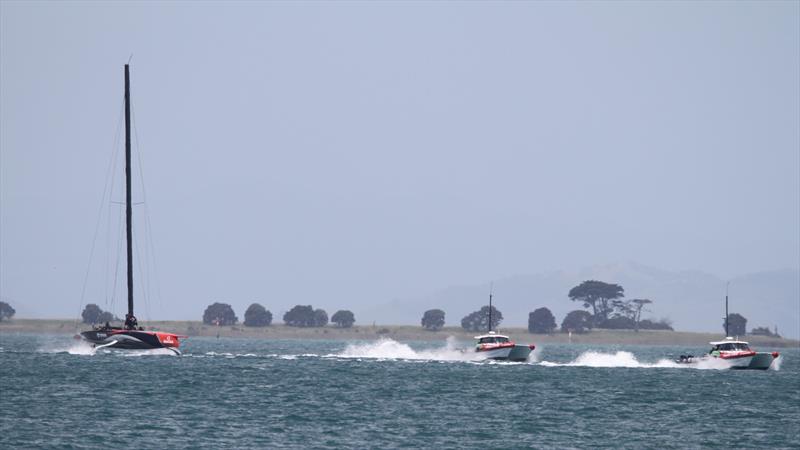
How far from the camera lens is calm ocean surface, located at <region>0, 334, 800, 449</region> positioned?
69.7 meters

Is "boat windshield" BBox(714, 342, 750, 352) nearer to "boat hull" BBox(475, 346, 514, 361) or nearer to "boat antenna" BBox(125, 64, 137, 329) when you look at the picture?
"boat hull" BBox(475, 346, 514, 361)

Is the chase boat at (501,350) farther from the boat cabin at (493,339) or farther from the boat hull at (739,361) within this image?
the boat hull at (739,361)

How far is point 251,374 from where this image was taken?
115 metres

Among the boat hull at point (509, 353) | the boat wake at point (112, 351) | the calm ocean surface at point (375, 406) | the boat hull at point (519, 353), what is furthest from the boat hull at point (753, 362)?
the boat wake at point (112, 351)

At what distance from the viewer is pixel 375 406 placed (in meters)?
86.3

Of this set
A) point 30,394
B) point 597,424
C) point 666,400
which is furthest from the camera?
point 666,400

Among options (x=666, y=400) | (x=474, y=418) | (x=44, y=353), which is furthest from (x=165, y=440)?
(x=44, y=353)

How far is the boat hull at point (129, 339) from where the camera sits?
129625mm

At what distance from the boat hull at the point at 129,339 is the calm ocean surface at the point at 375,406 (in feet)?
4.46

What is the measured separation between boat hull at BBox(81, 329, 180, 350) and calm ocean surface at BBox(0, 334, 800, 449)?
1360mm

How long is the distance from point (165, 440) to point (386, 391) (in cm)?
3363

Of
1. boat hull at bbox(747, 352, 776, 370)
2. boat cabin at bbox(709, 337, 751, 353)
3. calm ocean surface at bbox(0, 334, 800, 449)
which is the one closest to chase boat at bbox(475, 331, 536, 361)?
calm ocean surface at bbox(0, 334, 800, 449)

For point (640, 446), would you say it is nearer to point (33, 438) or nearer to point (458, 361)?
point (33, 438)

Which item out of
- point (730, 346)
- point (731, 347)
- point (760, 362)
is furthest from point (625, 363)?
point (760, 362)
